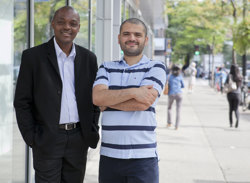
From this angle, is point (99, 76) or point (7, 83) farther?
point (7, 83)

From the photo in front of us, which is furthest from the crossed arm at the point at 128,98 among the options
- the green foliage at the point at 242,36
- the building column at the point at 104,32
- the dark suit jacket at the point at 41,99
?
the green foliage at the point at 242,36

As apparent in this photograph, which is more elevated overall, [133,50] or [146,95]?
[133,50]

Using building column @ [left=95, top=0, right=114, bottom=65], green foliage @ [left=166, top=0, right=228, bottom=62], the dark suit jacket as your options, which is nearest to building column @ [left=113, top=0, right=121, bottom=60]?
building column @ [left=95, top=0, right=114, bottom=65]

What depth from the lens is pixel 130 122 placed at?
3100mm

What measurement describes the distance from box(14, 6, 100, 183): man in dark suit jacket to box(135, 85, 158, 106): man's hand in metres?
0.59

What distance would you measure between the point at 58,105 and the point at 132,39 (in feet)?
2.46

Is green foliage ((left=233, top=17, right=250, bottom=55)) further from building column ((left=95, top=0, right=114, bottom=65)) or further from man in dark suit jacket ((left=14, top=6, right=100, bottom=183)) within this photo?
man in dark suit jacket ((left=14, top=6, right=100, bottom=183))

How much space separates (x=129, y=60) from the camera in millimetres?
3297

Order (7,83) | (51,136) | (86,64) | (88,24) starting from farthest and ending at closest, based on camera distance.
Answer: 1. (88,24)
2. (7,83)
3. (86,64)
4. (51,136)

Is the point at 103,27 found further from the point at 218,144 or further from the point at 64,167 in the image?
the point at 64,167

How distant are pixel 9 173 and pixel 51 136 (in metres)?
1.55

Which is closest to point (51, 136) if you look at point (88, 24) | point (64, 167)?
point (64, 167)

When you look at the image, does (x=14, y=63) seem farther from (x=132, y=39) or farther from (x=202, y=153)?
(x=202, y=153)

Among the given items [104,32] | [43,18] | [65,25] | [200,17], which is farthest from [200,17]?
[65,25]
